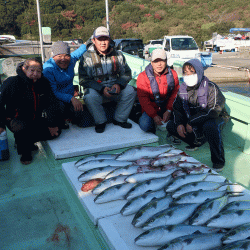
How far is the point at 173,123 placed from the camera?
3.91 meters

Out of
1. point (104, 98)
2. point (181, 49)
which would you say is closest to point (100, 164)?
point (104, 98)

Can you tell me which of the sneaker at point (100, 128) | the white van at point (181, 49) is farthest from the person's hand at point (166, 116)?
the white van at point (181, 49)

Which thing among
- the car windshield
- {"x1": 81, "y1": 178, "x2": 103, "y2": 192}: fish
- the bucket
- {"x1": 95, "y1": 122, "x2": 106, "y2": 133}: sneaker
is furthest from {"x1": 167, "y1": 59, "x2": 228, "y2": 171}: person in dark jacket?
the car windshield

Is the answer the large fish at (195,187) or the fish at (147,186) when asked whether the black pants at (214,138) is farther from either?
the fish at (147,186)

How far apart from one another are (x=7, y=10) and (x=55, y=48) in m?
Result: 48.0

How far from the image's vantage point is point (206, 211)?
2072 mm

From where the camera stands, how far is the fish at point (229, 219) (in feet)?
6.45

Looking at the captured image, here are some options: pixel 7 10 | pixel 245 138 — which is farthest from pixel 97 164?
pixel 7 10

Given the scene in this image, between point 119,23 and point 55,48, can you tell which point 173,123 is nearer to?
point 55,48

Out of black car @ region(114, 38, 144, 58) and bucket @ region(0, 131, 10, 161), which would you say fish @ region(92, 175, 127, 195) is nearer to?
bucket @ region(0, 131, 10, 161)

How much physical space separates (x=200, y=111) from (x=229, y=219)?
181cm

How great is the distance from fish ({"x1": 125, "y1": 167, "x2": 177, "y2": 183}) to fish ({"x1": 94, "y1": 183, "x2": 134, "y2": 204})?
0.53 ft

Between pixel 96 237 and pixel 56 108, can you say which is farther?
pixel 56 108

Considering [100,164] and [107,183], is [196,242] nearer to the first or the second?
[107,183]
